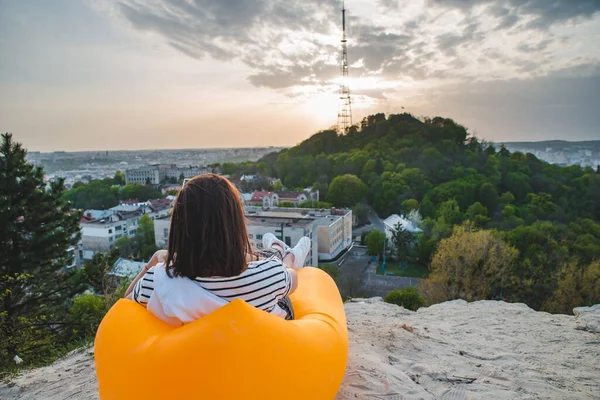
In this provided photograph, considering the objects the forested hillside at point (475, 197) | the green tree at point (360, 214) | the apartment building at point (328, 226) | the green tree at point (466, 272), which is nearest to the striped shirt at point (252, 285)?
the green tree at point (466, 272)

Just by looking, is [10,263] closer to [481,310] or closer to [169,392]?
[169,392]

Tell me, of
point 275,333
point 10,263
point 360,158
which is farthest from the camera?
point 360,158

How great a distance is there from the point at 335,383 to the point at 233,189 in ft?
3.91

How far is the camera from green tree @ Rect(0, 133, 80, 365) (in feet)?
23.1

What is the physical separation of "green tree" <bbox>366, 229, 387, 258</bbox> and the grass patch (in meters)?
1.01

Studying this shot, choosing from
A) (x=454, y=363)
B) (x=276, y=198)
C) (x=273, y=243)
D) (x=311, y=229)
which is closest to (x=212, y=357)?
(x=273, y=243)

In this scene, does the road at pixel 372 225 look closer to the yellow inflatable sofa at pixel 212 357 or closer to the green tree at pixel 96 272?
the green tree at pixel 96 272

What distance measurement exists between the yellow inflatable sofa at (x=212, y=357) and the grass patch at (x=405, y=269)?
69.5 ft

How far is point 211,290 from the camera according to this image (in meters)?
1.70

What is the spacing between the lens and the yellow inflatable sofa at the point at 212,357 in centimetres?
162

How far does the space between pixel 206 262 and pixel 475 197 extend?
36272 mm

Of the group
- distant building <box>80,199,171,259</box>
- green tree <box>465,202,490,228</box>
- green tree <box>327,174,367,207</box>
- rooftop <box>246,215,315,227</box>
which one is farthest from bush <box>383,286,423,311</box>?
green tree <box>327,174,367,207</box>

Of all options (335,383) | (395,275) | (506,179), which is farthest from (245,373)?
(506,179)

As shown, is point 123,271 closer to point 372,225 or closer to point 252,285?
point 252,285
